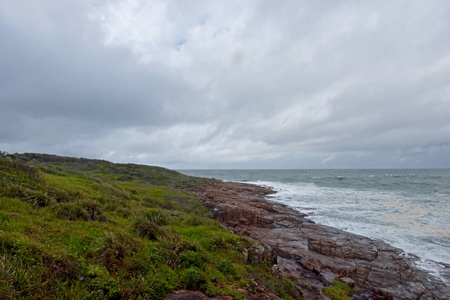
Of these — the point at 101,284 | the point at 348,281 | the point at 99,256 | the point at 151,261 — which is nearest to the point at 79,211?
the point at 99,256

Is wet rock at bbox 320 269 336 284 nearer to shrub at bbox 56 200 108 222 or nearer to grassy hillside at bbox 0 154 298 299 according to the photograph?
grassy hillside at bbox 0 154 298 299

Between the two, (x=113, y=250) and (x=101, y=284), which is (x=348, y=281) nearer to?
(x=113, y=250)

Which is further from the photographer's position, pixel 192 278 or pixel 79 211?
pixel 79 211

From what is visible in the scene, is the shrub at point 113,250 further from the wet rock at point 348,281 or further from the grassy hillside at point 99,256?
the wet rock at point 348,281

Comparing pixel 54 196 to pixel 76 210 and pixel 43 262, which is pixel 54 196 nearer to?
pixel 76 210

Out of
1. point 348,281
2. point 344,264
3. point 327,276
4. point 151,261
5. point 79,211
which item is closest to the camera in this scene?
point 151,261

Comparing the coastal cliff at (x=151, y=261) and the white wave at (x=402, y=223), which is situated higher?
the coastal cliff at (x=151, y=261)

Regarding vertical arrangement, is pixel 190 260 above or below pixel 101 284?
below

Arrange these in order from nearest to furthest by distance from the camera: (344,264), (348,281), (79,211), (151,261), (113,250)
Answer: (113,250), (151,261), (79,211), (348,281), (344,264)

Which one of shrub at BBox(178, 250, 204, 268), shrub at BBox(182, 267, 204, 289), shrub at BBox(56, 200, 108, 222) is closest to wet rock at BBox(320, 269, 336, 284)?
shrub at BBox(178, 250, 204, 268)

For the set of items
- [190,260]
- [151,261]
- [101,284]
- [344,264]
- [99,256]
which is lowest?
[344,264]

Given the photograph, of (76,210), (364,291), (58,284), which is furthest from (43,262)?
(364,291)

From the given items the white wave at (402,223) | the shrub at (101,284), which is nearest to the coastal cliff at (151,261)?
the shrub at (101,284)

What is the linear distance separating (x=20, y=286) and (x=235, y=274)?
5.25m
